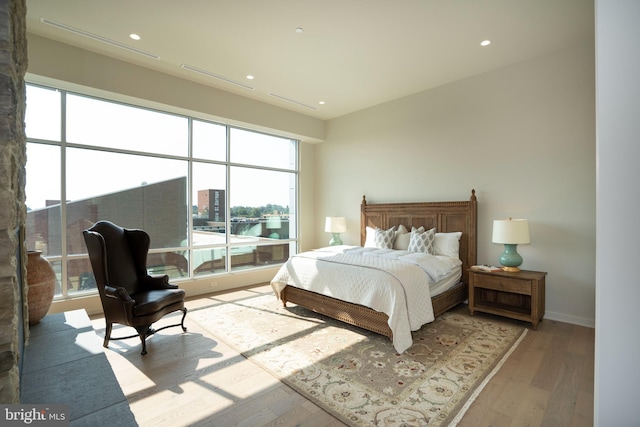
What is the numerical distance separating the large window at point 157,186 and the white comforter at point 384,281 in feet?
5.85

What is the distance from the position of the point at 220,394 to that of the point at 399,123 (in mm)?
4638

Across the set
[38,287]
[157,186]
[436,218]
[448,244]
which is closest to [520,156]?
[436,218]

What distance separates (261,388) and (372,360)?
1001 mm

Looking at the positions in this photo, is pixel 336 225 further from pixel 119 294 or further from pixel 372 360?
pixel 119 294

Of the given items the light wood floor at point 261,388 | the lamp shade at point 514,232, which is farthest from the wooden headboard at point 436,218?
the light wood floor at point 261,388

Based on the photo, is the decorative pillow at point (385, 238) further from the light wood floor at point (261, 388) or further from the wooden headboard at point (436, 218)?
the light wood floor at point (261, 388)

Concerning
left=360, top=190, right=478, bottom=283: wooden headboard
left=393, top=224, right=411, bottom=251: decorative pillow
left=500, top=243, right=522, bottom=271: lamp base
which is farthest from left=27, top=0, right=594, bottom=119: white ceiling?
left=500, top=243, right=522, bottom=271: lamp base

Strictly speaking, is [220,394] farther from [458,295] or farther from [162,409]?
[458,295]

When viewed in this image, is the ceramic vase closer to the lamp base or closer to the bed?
the bed

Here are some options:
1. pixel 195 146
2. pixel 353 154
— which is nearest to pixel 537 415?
pixel 353 154

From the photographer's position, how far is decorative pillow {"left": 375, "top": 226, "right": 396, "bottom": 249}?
4699mm

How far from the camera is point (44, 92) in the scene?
11.6 ft

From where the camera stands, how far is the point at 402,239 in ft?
15.3

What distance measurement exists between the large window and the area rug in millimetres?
1461
